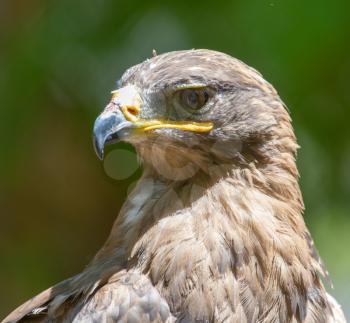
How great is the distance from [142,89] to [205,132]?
31 centimetres

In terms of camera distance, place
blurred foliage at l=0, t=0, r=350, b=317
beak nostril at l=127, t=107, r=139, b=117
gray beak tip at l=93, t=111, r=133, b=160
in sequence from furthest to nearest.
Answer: blurred foliage at l=0, t=0, r=350, b=317, beak nostril at l=127, t=107, r=139, b=117, gray beak tip at l=93, t=111, r=133, b=160

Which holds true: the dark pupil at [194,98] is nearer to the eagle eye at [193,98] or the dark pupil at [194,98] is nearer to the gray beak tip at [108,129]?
the eagle eye at [193,98]

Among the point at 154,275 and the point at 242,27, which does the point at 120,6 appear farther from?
the point at 154,275

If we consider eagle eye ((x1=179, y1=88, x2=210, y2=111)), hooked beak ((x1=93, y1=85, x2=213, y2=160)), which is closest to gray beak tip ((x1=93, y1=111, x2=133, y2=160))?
hooked beak ((x1=93, y1=85, x2=213, y2=160))

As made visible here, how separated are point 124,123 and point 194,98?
1.03 ft

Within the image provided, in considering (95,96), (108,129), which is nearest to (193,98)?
(108,129)

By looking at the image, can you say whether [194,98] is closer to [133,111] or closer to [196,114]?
[196,114]

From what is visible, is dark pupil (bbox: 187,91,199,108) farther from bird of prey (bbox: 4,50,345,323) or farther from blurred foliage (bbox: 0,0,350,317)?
blurred foliage (bbox: 0,0,350,317)

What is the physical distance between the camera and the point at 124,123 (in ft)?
11.9

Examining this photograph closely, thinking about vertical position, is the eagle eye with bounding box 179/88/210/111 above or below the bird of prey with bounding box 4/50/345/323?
above

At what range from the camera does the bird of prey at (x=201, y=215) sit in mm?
3561

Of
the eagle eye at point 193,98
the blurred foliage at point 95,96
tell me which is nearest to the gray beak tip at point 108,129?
the eagle eye at point 193,98

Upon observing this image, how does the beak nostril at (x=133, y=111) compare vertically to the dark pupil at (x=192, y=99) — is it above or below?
above

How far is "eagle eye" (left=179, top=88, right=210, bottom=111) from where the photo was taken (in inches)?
147
